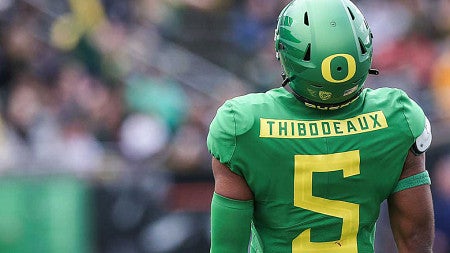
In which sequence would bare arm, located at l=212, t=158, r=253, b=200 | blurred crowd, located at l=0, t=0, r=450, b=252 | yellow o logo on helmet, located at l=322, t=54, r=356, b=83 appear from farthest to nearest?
blurred crowd, located at l=0, t=0, r=450, b=252, bare arm, located at l=212, t=158, r=253, b=200, yellow o logo on helmet, located at l=322, t=54, r=356, b=83

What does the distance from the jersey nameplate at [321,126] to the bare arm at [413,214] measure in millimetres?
162

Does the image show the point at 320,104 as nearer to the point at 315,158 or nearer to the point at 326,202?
the point at 315,158

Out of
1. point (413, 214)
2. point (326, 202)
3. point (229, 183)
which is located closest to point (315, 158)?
point (326, 202)

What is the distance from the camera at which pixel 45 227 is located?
8422 millimetres

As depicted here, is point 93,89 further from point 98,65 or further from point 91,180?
point 91,180

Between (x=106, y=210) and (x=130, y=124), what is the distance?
1514mm

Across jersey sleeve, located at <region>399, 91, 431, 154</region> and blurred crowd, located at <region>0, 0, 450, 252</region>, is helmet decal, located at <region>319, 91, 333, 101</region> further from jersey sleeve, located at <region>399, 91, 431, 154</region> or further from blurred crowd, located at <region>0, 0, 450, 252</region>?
blurred crowd, located at <region>0, 0, 450, 252</region>

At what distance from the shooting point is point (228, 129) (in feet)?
10.5

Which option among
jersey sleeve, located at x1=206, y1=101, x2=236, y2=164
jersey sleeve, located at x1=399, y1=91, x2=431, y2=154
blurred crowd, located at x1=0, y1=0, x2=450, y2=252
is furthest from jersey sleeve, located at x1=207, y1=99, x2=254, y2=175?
blurred crowd, located at x1=0, y1=0, x2=450, y2=252

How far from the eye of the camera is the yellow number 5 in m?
3.26

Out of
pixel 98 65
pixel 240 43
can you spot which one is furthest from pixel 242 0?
pixel 98 65

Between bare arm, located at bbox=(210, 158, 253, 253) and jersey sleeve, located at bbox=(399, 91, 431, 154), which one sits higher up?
jersey sleeve, located at bbox=(399, 91, 431, 154)

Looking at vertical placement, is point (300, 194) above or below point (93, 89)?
above

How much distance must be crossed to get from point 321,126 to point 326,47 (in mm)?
278
